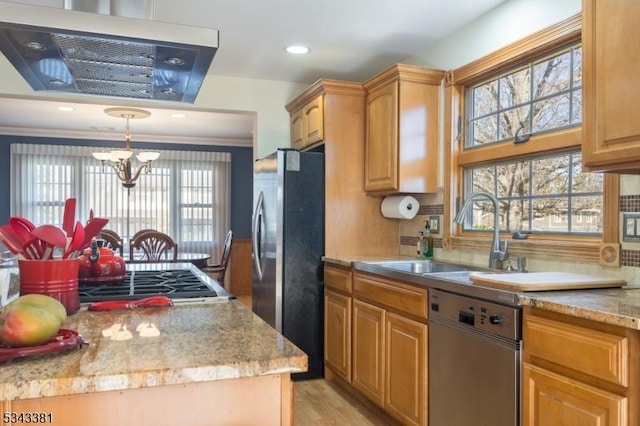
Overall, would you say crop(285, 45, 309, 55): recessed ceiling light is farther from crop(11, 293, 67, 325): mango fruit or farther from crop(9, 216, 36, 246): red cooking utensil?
crop(11, 293, 67, 325): mango fruit

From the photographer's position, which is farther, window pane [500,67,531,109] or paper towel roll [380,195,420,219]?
paper towel roll [380,195,420,219]

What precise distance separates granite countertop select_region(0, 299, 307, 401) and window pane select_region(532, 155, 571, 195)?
1.87 m

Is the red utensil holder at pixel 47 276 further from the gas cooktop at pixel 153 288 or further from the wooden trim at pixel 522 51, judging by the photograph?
the wooden trim at pixel 522 51

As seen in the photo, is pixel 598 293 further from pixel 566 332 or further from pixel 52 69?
pixel 52 69

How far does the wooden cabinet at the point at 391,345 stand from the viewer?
2.37m

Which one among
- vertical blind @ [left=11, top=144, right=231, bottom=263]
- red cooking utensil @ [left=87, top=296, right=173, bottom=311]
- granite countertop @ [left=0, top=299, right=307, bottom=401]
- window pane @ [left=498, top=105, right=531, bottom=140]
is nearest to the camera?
granite countertop @ [left=0, top=299, right=307, bottom=401]

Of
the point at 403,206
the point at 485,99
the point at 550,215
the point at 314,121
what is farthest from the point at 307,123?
the point at 550,215

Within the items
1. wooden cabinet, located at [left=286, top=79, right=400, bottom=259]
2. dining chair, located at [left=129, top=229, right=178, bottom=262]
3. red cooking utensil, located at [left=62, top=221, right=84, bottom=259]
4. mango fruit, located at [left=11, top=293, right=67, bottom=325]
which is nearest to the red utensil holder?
red cooking utensil, located at [left=62, top=221, right=84, bottom=259]

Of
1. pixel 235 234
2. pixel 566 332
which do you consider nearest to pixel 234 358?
pixel 566 332

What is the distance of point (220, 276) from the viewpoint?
5.40m

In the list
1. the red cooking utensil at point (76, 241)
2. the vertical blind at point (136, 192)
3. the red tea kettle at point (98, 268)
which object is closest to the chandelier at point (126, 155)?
the vertical blind at point (136, 192)

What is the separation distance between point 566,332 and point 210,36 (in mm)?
1406

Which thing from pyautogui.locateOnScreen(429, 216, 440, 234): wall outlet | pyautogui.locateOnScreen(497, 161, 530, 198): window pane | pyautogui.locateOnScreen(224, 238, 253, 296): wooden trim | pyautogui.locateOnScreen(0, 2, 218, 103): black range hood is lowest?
pyautogui.locateOnScreen(224, 238, 253, 296): wooden trim

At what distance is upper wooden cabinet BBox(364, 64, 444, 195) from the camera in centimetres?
318
